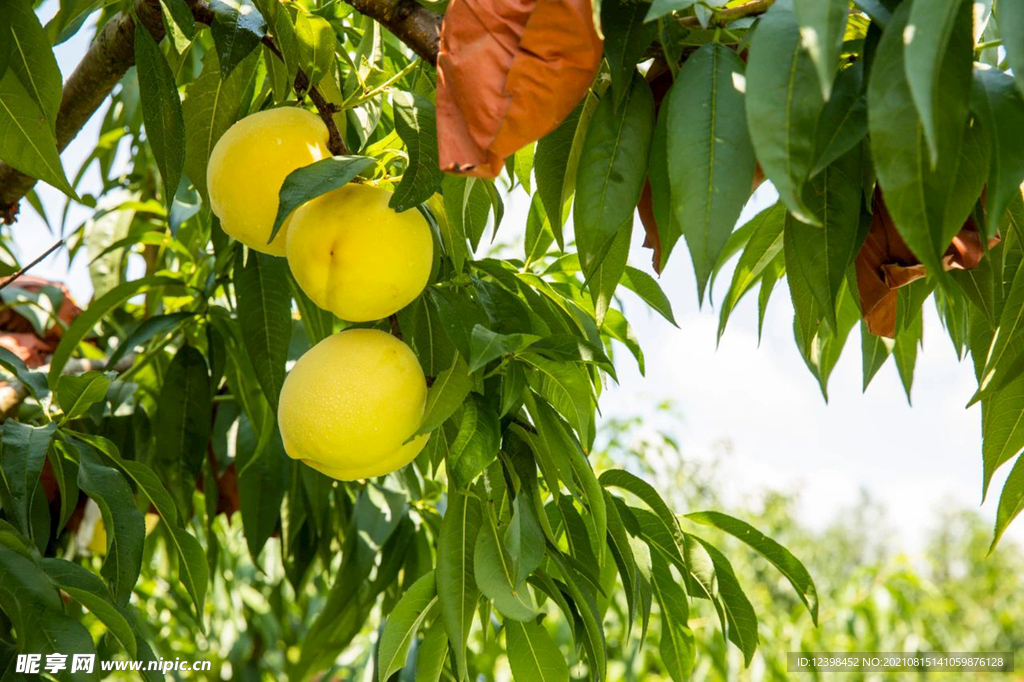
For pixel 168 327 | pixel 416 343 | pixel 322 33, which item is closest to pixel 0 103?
pixel 322 33

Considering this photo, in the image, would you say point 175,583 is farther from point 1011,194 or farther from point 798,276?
point 1011,194

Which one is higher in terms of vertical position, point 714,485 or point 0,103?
point 0,103

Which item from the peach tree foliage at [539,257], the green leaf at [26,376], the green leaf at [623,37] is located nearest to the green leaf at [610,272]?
the peach tree foliage at [539,257]

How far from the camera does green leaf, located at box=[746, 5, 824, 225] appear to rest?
0.40m

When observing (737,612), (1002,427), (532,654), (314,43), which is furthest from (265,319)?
(1002,427)

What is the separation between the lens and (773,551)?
0.81 meters

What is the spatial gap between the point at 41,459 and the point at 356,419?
0.28m

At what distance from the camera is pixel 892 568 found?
2.28 m

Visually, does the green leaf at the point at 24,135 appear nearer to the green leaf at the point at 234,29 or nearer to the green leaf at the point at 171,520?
the green leaf at the point at 234,29

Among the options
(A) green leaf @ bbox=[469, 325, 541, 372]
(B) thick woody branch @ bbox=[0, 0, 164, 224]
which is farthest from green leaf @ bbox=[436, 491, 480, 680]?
(B) thick woody branch @ bbox=[0, 0, 164, 224]

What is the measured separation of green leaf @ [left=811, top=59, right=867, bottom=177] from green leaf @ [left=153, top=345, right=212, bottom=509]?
745mm

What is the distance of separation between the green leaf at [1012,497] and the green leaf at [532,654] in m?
0.28

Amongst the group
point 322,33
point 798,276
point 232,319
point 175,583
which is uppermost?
point 322,33

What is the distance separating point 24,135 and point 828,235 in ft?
1.57
